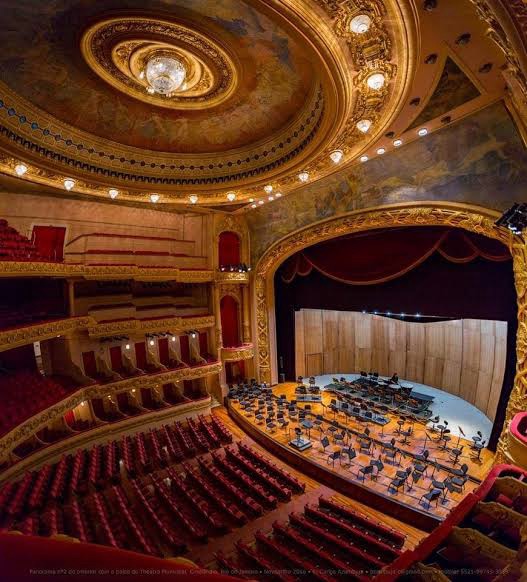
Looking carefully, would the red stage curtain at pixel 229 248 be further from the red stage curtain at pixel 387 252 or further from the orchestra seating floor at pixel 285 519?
the orchestra seating floor at pixel 285 519

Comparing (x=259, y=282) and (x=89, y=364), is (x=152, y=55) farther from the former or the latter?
(x=89, y=364)

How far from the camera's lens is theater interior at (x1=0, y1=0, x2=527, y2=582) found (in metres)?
4.24

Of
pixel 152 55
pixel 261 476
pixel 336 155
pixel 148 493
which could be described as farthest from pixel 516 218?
pixel 148 493

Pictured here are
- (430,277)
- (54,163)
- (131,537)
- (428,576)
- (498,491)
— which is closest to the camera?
(428,576)

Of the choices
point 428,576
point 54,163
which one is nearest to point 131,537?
point 428,576

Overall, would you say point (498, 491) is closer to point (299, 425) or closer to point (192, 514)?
point (192, 514)

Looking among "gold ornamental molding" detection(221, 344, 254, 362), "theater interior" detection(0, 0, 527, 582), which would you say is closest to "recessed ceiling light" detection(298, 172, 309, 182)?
"theater interior" detection(0, 0, 527, 582)

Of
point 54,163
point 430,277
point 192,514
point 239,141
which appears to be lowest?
point 192,514

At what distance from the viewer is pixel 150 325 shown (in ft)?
36.2

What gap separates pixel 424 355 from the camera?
13438 millimetres

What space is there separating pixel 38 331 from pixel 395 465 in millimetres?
9024

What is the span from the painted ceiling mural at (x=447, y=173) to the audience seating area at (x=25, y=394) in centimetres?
901

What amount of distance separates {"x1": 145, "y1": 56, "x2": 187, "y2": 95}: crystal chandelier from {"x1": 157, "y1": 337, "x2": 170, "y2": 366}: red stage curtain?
8525 millimetres

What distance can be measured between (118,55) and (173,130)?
2.42 m
